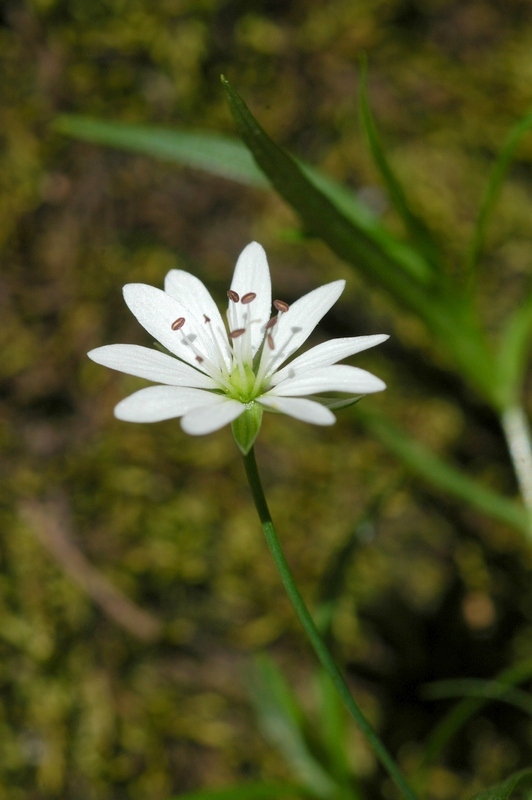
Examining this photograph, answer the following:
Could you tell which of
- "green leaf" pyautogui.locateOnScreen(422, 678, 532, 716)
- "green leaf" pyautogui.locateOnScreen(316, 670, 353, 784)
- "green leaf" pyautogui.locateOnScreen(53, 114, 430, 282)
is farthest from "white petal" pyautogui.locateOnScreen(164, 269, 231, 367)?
"green leaf" pyautogui.locateOnScreen(422, 678, 532, 716)

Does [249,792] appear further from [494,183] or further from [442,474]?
[494,183]

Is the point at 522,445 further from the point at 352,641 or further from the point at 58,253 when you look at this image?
the point at 58,253

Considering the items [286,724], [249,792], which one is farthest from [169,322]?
[286,724]

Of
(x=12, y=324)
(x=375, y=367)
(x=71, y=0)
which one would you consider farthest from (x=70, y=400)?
(x=71, y=0)

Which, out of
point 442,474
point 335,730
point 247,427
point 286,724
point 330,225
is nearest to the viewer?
point 247,427

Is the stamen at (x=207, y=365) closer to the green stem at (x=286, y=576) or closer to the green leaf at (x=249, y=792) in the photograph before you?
the green stem at (x=286, y=576)

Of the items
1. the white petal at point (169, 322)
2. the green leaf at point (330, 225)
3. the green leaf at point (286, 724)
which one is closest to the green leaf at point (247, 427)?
the white petal at point (169, 322)
